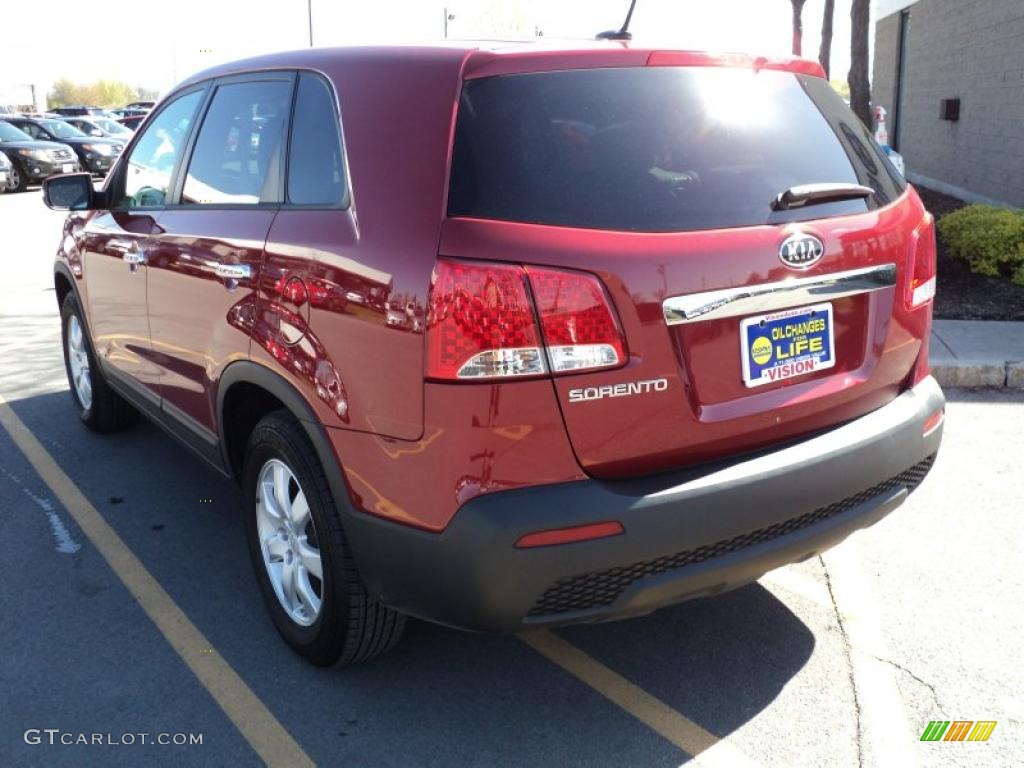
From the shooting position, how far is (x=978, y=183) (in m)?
13.5

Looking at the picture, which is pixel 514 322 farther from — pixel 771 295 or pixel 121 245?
pixel 121 245

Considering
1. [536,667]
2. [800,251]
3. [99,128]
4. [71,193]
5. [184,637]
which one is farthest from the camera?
[99,128]

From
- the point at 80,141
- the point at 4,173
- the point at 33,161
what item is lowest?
the point at 4,173

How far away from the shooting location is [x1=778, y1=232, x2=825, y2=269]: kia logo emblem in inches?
109

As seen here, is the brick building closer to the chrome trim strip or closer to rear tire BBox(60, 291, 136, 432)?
the chrome trim strip

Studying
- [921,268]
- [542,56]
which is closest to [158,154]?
[542,56]

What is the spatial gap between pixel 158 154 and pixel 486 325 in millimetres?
2626

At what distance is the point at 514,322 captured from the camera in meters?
2.47

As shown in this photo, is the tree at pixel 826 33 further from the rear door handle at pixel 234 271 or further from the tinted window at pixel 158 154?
the rear door handle at pixel 234 271

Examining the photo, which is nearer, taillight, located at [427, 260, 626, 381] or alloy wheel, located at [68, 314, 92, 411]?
taillight, located at [427, 260, 626, 381]

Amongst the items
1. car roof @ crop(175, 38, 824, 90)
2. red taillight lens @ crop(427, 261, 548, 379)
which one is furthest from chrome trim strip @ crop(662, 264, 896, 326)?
car roof @ crop(175, 38, 824, 90)

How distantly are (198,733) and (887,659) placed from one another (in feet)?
7.09

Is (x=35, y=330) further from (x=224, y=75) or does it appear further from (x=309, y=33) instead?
(x=309, y=33)

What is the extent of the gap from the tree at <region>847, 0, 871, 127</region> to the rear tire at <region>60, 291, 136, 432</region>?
11234 mm
